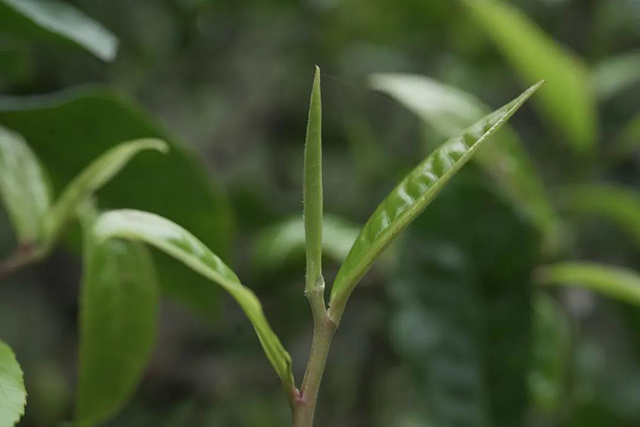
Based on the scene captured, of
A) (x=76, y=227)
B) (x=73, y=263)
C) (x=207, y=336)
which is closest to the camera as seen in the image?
(x=76, y=227)

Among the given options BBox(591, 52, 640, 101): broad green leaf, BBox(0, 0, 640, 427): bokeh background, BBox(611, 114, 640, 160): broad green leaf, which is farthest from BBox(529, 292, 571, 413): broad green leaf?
BBox(591, 52, 640, 101): broad green leaf

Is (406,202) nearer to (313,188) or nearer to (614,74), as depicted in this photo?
(313,188)

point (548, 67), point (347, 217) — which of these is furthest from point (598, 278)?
point (347, 217)

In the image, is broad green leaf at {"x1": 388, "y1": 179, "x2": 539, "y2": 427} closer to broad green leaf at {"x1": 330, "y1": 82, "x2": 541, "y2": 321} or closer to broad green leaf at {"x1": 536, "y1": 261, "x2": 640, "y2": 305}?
broad green leaf at {"x1": 536, "y1": 261, "x2": 640, "y2": 305}

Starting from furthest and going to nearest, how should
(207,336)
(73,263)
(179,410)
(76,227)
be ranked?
(73,263)
(207,336)
(179,410)
(76,227)

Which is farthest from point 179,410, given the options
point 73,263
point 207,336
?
point 73,263

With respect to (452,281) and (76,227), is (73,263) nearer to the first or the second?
(76,227)
